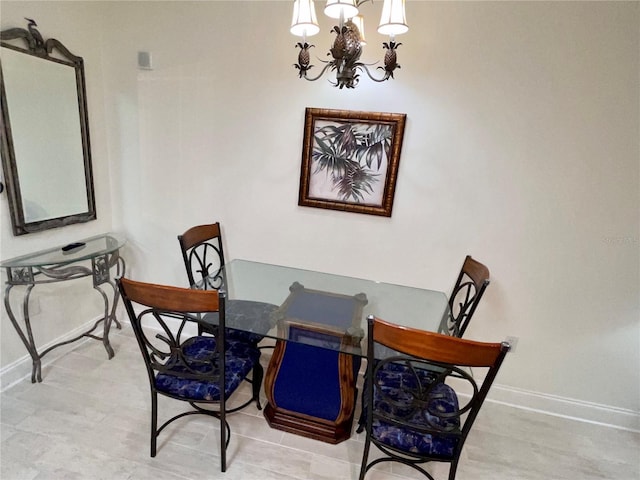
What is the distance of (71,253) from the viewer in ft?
6.82

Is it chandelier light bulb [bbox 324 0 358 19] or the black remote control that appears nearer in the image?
chandelier light bulb [bbox 324 0 358 19]

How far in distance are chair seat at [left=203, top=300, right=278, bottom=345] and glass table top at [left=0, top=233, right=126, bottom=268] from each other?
97cm

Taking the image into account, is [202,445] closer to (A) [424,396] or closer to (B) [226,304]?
(B) [226,304]

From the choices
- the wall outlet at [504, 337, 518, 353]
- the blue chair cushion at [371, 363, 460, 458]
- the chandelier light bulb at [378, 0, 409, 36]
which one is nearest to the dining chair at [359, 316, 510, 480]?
the blue chair cushion at [371, 363, 460, 458]

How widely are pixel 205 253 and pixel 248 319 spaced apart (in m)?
0.78

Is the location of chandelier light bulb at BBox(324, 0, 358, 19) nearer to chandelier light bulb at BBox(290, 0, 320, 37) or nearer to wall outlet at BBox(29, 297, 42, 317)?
chandelier light bulb at BBox(290, 0, 320, 37)

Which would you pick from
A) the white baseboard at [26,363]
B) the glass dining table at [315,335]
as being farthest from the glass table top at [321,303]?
the white baseboard at [26,363]

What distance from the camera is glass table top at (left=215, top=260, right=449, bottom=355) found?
162cm

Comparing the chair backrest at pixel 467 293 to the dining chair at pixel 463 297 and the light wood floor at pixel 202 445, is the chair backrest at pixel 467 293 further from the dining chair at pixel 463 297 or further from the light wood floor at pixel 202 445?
the light wood floor at pixel 202 445

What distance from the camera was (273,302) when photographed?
191 cm

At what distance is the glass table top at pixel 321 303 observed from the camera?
162 cm

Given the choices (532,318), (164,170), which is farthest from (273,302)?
(532,318)

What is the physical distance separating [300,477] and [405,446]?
2.05 feet

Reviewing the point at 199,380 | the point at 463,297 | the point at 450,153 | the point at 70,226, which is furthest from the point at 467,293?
the point at 70,226
